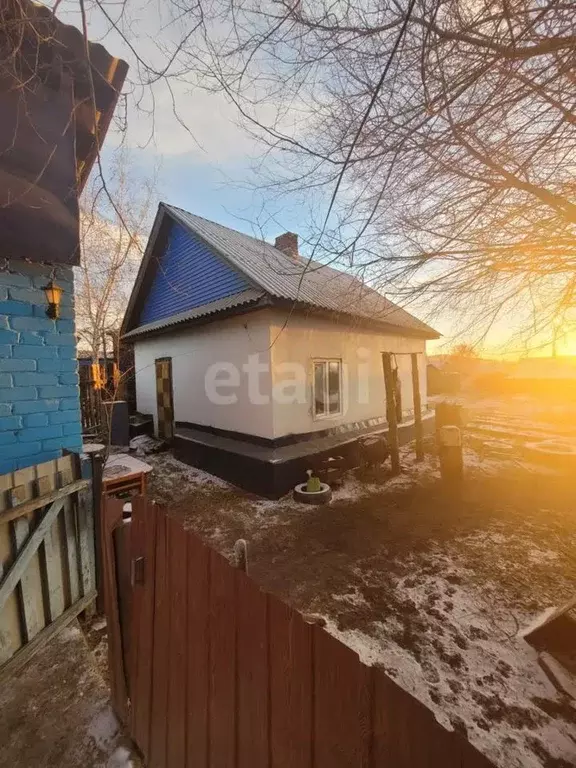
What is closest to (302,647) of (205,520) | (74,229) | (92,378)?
(74,229)

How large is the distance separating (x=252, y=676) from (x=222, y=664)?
8.3 inches

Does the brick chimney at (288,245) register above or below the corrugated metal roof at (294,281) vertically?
above

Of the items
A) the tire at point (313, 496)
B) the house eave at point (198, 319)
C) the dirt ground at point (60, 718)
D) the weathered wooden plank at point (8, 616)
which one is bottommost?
the tire at point (313, 496)

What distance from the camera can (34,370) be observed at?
10.6 feet

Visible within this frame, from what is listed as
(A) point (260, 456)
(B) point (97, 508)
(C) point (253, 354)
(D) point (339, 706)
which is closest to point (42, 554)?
(B) point (97, 508)

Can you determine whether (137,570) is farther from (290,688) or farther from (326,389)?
(326,389)

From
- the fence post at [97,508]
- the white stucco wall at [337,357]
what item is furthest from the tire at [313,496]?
the fence post at [97,508]

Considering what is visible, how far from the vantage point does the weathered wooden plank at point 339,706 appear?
0.92 meters

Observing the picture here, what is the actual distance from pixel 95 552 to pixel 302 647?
3.07m

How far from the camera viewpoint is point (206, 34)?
2281 mm

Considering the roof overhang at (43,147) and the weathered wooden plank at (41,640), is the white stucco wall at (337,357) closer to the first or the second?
the roof overhang at (43,147)

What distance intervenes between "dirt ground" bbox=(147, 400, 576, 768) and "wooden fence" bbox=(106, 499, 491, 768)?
1.75 meters

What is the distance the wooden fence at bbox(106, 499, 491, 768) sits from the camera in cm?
89

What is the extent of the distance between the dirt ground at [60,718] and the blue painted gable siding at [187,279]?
6.67 m
